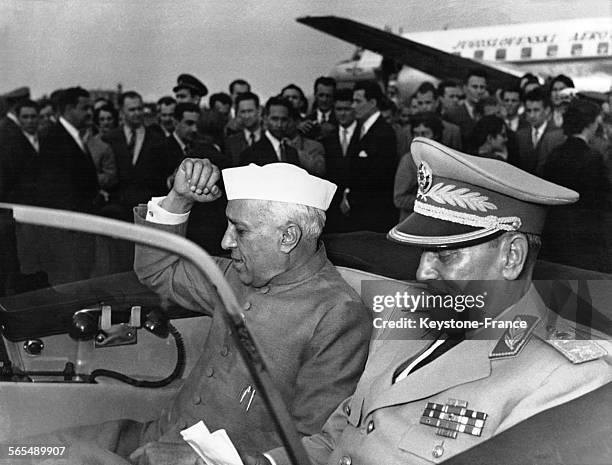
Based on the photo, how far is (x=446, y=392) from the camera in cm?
182

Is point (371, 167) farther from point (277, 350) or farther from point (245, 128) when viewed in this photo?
point (277, 350)

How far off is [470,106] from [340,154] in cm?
36

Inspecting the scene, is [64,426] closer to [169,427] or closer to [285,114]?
[169,427]

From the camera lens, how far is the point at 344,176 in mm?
2264

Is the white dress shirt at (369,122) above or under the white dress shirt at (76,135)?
above

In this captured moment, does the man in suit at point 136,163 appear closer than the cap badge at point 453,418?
No

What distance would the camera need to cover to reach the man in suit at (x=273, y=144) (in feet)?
7.29

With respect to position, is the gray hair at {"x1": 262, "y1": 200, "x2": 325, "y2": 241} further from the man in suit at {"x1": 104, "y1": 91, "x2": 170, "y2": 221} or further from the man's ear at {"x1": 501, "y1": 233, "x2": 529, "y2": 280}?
the man's ear at {"x1": 501, "y1": 233, "x2": 529, "y2": 280}

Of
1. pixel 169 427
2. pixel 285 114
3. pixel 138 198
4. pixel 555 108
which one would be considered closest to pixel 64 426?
pixel 169 427

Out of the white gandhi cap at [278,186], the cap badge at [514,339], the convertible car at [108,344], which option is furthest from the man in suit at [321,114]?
the cap badge at [514,339]

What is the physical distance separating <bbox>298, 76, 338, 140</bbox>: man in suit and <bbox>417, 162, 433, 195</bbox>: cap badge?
0.30 meters

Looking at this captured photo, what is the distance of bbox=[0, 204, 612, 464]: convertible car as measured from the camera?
1607 mm

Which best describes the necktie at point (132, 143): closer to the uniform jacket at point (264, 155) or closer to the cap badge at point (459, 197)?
the uniform jacket at point (264, 155)

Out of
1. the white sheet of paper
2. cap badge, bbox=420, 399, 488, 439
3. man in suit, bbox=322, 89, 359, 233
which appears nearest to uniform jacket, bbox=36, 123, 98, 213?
man in suit, bbox=322, 89, 359, 233
